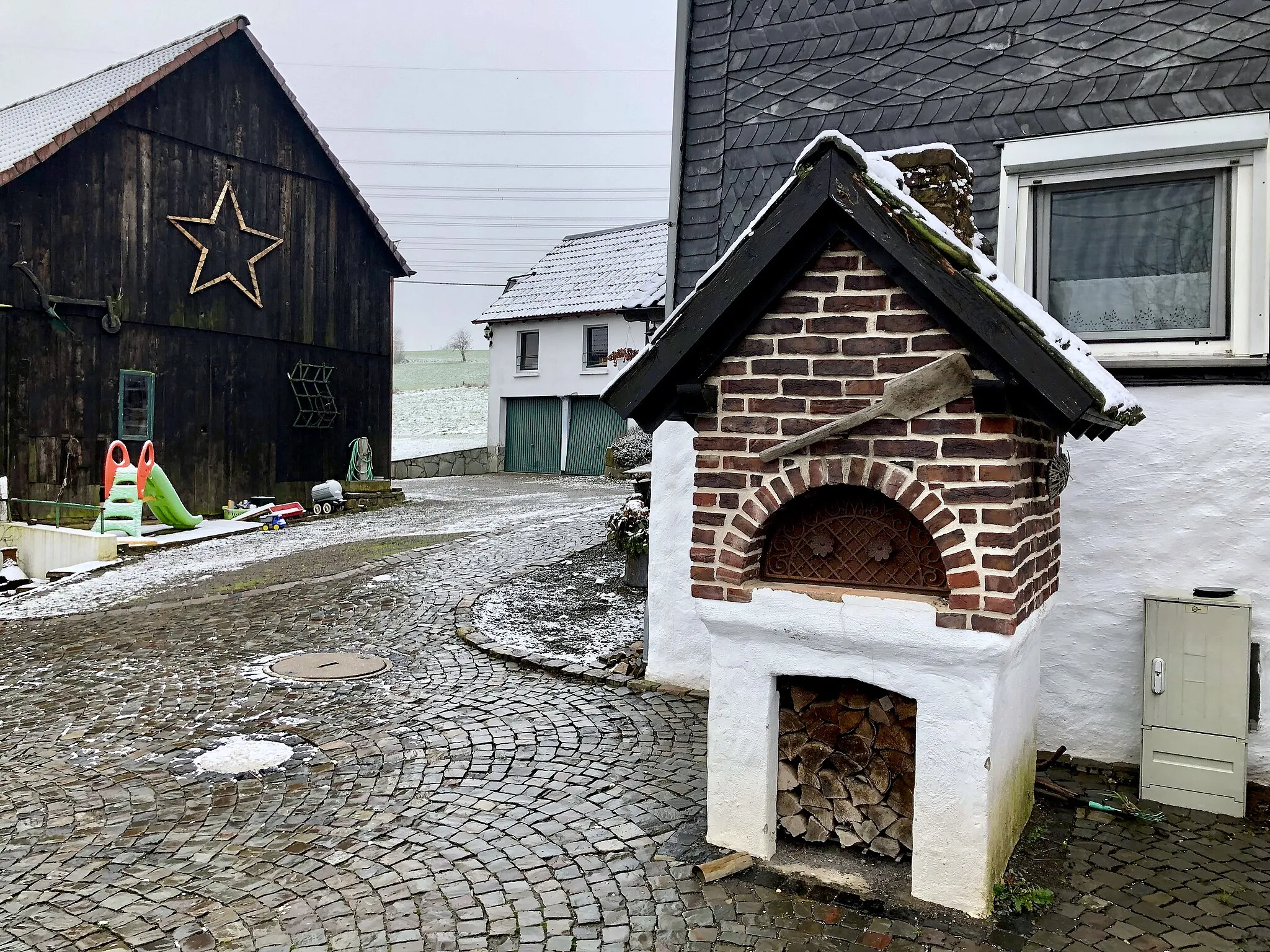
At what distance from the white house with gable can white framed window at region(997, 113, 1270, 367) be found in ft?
61.3

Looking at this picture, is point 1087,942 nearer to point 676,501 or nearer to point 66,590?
point 676,501

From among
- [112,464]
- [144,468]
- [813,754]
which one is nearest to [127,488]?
[144,468]

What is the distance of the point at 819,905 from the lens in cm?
377

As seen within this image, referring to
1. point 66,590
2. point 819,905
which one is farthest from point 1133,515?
point 66,590

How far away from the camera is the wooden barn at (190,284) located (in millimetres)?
14469

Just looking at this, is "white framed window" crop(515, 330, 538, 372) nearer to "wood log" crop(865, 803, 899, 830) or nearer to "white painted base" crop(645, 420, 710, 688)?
"white painted base" crop(645, 420, 710, 688)

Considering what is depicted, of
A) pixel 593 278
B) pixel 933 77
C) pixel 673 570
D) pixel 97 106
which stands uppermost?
pixel 97 106

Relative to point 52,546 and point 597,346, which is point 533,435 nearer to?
point 597,346

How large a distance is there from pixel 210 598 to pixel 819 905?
7.96m

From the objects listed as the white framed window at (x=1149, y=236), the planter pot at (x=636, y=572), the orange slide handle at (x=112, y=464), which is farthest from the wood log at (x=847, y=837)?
the orange slide handle at (x=112, y=464)

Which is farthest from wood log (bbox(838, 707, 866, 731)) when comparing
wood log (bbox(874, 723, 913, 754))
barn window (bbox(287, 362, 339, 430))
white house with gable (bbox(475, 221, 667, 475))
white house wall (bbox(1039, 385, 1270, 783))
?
white house with gable (bbox(475, 221, 667, 475))

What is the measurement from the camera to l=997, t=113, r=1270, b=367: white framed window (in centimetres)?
508

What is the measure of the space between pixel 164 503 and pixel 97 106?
6.78 m

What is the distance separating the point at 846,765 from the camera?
13.9 feet
